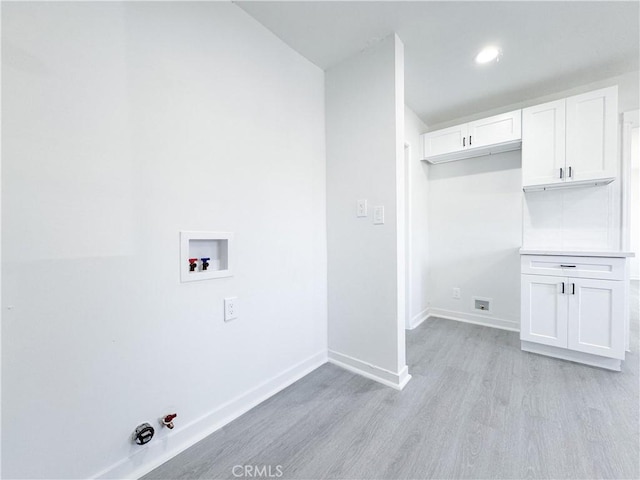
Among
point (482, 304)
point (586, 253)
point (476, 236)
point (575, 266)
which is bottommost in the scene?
point (482, 304)

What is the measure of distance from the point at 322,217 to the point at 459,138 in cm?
190

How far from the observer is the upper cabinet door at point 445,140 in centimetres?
285

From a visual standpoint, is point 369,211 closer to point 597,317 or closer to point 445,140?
point 445,140

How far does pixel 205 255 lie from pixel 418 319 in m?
2.57

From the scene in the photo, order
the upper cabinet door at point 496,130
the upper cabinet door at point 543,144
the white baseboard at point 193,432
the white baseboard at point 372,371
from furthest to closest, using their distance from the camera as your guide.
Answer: the upper cabinet door at point 496,130 → the upper cabinet door at point 543,144 → the white baseboard at point 372,371 → the white baseboard at point 193,432

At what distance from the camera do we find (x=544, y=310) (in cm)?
222

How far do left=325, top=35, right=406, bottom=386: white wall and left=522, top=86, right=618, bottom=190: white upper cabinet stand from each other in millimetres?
1486

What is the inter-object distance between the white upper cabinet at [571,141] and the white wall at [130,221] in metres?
2.31

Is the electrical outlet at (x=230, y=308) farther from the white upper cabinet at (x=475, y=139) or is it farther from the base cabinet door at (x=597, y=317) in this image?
the white upper cabinet at (x=475, y=139)

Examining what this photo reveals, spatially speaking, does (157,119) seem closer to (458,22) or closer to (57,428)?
(57,428)

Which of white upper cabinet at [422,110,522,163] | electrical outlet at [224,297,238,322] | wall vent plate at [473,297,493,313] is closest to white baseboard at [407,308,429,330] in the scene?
wall vent plate at [473,297,493,313]

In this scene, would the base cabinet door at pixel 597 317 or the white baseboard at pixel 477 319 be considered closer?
the base cabinet door at pixel 597 317

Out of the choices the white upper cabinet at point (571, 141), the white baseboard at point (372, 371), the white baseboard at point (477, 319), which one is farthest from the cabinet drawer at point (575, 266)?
the white baseboard at point (372, 371)

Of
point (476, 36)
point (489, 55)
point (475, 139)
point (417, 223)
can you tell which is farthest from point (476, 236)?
point (476, 36)
